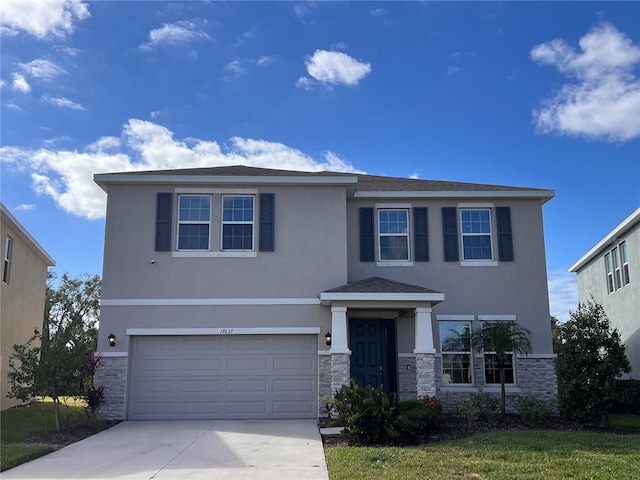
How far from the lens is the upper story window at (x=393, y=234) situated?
16.0 meters

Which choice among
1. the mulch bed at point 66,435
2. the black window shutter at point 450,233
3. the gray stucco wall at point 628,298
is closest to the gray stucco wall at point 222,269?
the mulch bed at point 66,435

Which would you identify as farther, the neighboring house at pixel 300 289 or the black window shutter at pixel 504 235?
the black window shutter at pixel 504 235

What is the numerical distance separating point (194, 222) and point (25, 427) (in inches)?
244

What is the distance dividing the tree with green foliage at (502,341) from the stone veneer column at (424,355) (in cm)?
170

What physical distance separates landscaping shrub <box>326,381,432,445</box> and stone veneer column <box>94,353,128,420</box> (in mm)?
6006

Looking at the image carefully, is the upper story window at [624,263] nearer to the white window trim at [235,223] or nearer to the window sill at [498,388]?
the window sill at [498,388]

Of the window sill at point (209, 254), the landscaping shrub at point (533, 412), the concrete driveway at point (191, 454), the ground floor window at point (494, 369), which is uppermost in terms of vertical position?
the window sill at point (209, 254)

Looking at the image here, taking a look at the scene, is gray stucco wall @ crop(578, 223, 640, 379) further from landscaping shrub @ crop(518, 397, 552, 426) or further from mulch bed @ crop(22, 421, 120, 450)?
mulch bed @ crop(22, 421, 120, 450)

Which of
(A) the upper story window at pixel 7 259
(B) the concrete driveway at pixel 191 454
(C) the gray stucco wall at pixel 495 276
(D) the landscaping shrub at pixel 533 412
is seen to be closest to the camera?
(B) the concrete driveway at pixel 191 454

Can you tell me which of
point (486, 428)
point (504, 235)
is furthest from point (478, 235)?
point (486, 428)

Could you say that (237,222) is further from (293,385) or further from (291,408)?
(291,408)

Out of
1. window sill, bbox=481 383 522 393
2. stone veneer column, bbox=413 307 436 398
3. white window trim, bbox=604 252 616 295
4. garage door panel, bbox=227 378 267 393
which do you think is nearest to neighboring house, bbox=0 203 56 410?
garage door panel, bbox=227 378 267 393

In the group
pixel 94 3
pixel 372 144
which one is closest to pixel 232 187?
pixel 372 144

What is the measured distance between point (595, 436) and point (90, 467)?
9.20 metres
